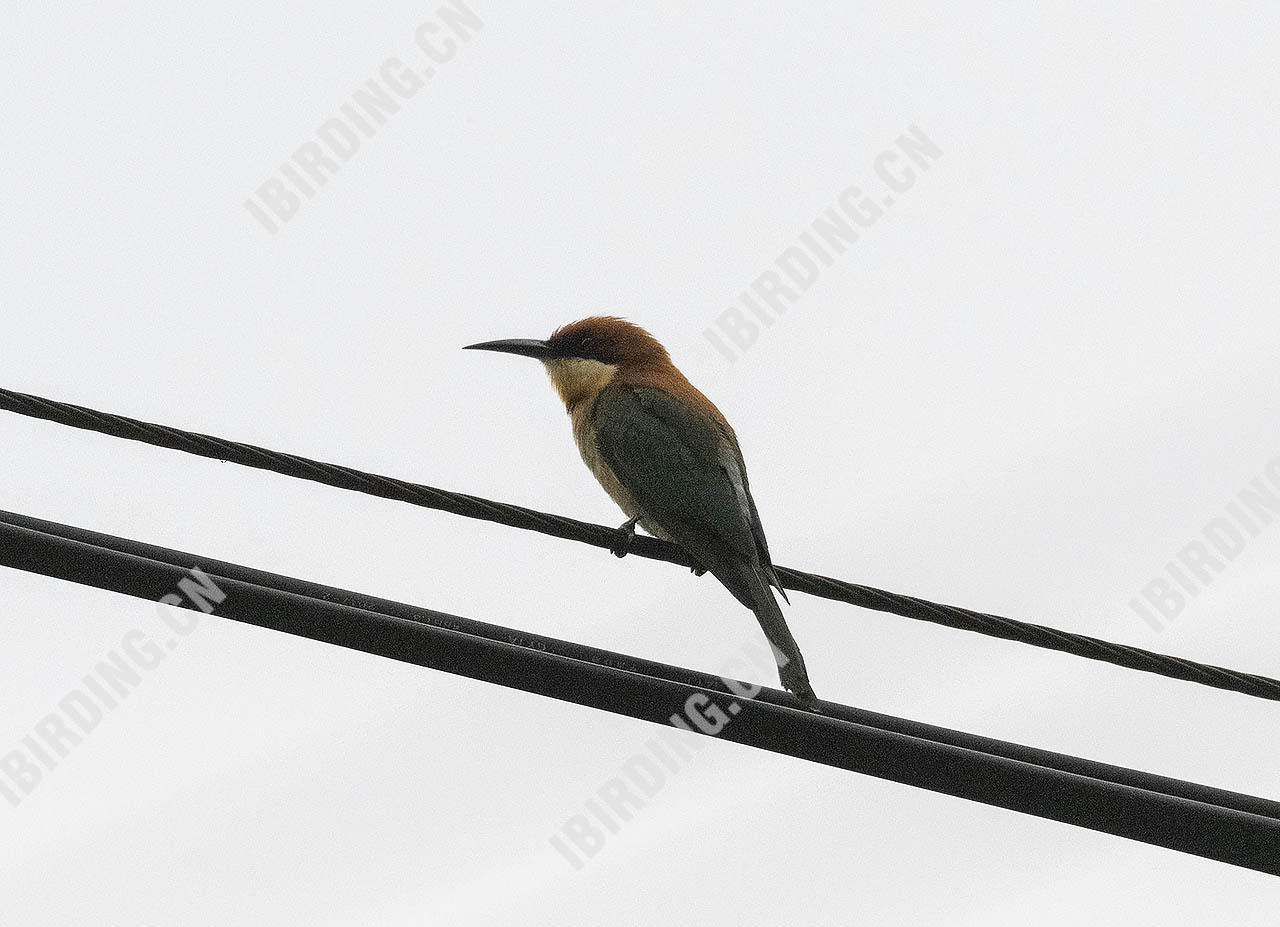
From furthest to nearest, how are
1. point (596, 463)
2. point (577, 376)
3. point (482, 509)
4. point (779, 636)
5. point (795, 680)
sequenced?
point (577, 376)
point (596, 463)
point (779, 636)
point (795, 680)
point (482, 509)

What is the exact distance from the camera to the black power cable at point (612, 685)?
2.45 meters

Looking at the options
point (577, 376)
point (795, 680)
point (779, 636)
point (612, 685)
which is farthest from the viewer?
point (577, 376)

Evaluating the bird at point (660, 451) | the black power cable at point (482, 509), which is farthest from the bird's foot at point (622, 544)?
the black power cable at point (482, 509)

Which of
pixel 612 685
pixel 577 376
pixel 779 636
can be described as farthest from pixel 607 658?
pixel 577 376

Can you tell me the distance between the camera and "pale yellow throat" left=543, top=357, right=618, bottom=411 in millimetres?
5895

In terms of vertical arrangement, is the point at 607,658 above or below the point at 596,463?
above

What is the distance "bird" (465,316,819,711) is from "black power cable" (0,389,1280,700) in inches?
25.4

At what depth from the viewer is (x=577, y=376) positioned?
6.03 metres

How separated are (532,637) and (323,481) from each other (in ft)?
2.28

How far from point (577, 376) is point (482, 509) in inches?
115

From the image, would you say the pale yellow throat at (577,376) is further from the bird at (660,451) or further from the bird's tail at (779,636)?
the bird's tail at (779,636)

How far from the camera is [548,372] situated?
617 cm

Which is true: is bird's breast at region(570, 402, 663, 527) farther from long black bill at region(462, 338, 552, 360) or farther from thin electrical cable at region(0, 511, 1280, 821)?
thin electrical cable at region(0, 511, 1280, 821)

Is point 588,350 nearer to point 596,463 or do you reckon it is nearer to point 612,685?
point 596,463
